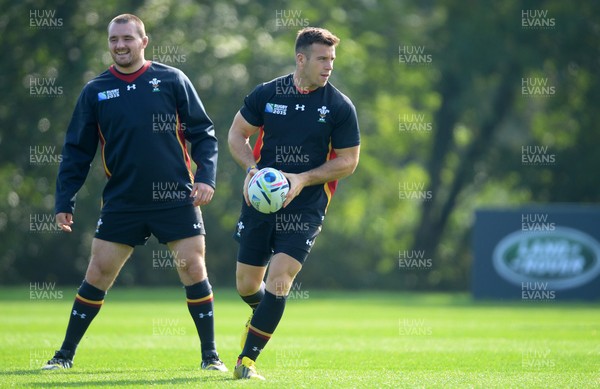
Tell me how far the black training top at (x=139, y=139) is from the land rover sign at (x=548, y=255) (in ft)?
Answer: 48.0

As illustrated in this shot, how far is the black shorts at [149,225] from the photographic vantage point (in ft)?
27.6

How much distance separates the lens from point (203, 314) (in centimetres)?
847

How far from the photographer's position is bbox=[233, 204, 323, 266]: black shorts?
8047 millimetres

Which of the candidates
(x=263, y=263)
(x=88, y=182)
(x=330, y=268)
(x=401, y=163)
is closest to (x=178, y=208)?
(x=263, y=263)

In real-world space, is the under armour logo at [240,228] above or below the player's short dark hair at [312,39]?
below

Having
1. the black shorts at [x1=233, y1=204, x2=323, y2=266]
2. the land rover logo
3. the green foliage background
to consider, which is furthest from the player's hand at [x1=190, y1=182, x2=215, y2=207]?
the green foliage background

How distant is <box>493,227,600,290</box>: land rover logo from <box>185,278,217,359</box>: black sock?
14665mm

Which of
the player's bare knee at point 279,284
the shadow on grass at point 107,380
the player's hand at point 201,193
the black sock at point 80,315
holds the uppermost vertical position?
the player's hand at point 201,193

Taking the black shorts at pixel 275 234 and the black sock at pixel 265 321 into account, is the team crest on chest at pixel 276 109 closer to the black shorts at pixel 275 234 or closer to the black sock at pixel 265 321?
the black shorts at pixel 275 234

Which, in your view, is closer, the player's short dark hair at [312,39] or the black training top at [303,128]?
the player's short dark hair at [312,39]

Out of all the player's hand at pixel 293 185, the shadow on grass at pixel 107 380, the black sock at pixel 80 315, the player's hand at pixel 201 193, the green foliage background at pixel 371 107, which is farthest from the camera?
the green foliage background at pixel 371 107

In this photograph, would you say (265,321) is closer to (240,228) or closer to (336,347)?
(240,228)

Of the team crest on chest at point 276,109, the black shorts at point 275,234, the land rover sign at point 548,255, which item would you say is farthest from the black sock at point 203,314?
the land rover sign at point 548,255

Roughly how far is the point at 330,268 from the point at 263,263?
84.4 ft
